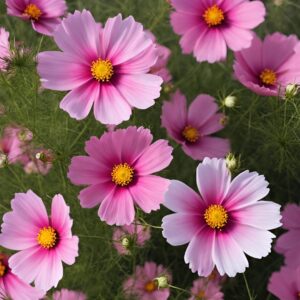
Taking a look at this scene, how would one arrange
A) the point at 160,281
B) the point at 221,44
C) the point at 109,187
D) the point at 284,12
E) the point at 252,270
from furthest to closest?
the point at 284,12 → the point at 252,270 → the point at 221,44 → the point at 109,187 → the point at 160,281

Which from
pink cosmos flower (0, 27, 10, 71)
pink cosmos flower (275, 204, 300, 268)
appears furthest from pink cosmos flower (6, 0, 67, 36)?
pink cosmos flower (275, 204, 300, 268)

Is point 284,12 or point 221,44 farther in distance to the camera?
point 284,12

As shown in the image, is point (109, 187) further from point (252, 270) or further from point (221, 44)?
point (252, 270)

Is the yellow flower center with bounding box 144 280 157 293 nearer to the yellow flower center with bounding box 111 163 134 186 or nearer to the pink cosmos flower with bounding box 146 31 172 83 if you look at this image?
the yellow flower center with bounding box 111 163 134 186

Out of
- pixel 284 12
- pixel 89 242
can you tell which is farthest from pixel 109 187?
pixel 284 12

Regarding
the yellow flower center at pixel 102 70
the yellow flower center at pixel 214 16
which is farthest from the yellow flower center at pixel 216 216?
the yellow flower center at pixel 214 16

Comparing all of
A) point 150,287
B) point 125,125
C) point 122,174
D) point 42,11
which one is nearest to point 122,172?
point 122,174
